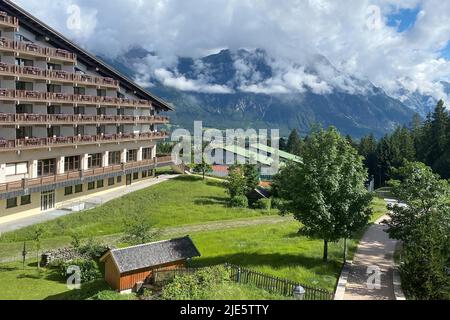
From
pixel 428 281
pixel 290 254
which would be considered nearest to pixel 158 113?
pixel 290 254

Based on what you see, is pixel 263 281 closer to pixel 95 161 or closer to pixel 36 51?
pixel 36 51

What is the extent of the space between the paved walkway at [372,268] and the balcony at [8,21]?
43.2 m

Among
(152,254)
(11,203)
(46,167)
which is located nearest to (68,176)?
(46,167)

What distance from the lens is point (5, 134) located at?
48344mm

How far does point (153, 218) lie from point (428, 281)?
35.1m

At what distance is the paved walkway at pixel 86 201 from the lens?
4609 centimetres

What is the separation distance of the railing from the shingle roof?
1.02 meters

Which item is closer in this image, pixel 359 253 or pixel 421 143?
pixel 359 253

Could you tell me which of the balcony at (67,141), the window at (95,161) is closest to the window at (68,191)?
the window at (95,161)

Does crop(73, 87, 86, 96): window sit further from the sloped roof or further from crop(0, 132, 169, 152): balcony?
crop(0, 132, 169, 152): balcony

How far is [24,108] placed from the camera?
51531mm

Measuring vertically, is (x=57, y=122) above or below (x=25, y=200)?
above

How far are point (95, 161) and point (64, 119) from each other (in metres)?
9.78
